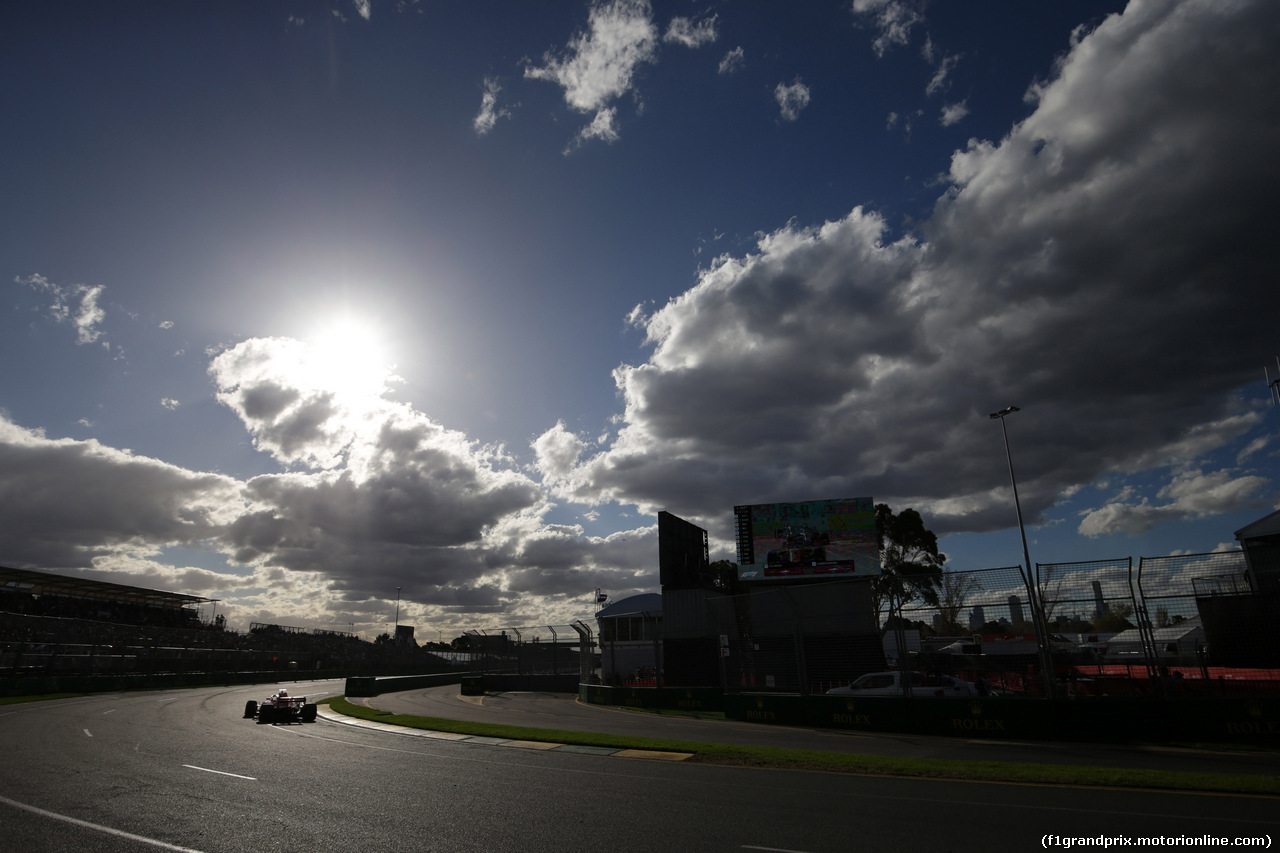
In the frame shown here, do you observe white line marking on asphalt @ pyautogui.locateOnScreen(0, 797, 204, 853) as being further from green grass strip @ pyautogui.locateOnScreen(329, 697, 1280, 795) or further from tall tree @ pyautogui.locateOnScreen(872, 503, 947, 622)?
tall tree @ pyautogui.locateOnScreen(872, 503, 947, 622)

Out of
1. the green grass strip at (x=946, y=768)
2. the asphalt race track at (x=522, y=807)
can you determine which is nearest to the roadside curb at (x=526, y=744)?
the green grass strip at (x=946, y=768)

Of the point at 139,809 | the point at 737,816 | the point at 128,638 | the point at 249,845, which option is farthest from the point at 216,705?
the point at 128,638

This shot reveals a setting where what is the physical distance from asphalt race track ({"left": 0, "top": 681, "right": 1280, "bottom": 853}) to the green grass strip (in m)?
Answer: 0.58

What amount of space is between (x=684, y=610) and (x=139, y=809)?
3463cm

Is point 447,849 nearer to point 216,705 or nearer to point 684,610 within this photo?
point 216,705

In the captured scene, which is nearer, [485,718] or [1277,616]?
[1277,616]

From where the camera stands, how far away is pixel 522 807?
9438 mm

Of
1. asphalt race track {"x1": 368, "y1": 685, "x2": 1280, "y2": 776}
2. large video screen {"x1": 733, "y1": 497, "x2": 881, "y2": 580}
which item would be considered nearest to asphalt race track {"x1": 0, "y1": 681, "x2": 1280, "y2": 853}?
asphalt race track {"x1": 368, "y1": 685, "x2": 1280, "y2": 776}

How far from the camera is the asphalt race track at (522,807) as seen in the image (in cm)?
771

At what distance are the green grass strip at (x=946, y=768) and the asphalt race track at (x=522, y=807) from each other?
58 cm

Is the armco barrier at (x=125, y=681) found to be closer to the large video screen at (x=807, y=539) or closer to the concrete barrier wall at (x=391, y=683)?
the concrete barrier wall at (x=391, y=683)

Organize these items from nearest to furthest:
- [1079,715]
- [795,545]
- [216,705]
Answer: [1079,715] < [216,705] < [795,545]

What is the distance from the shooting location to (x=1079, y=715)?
16.3 metres

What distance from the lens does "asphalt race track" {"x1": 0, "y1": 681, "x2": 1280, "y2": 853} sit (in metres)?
7.71
